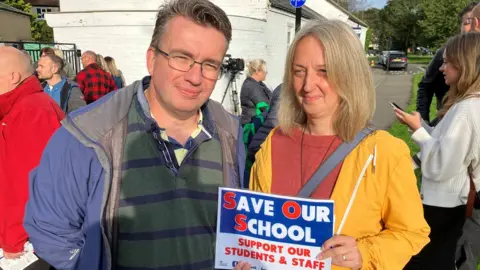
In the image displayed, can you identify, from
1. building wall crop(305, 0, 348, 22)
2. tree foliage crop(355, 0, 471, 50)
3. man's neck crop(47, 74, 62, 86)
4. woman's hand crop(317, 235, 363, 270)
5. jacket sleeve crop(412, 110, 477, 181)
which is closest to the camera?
woman's hand crop(317, 235, 363, 270)

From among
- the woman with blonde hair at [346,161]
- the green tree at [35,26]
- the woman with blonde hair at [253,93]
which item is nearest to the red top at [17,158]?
the woman with blonde hair at [346,161]

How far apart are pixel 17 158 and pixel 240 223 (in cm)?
183

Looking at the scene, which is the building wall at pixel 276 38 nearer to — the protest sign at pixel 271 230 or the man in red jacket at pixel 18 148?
the man in red jacket at pixel 18 148

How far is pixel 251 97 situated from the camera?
21.4ft

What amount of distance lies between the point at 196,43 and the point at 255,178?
744 mm

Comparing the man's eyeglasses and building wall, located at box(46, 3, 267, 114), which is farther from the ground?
building wall, located at box(46, 3, 267, 114)

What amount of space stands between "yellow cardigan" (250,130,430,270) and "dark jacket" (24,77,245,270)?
1.01 m

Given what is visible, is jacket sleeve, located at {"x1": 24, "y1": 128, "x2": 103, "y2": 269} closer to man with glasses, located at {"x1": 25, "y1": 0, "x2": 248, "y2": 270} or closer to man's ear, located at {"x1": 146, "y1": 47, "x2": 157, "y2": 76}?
man with glasses, located at {"x1": 25, "y1": 0, "x2": 248, "y2": 270}

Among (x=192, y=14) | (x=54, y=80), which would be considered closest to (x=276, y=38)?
(x=54, y=80)

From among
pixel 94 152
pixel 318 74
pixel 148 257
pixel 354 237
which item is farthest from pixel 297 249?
pixel 94 152

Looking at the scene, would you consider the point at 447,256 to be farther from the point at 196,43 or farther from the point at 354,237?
the point at 196,43

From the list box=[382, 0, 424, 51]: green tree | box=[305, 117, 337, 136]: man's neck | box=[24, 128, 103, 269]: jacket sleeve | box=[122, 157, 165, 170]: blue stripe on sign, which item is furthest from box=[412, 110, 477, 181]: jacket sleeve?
box=[382, 0, 424, 51]: green tree

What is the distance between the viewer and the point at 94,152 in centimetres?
161

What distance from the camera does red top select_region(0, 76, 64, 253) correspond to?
8.38ft
